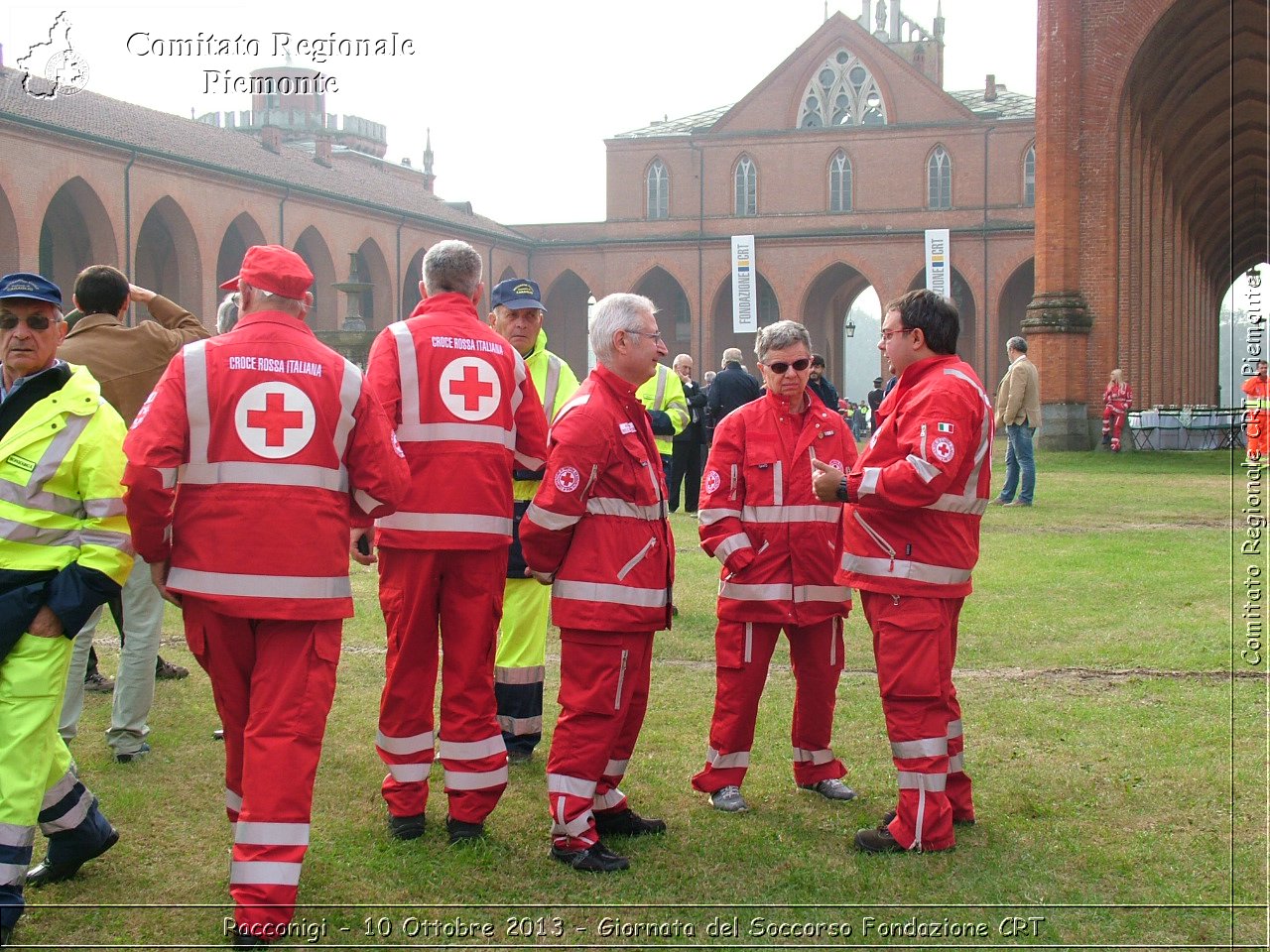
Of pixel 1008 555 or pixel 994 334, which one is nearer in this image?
pixel 1008 555

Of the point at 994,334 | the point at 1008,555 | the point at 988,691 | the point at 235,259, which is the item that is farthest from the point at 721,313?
the point at 988,691

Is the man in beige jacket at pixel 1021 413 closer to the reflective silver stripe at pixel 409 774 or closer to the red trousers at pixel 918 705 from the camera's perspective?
the red trousers at pixel 918 705

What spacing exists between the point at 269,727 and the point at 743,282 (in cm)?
5521

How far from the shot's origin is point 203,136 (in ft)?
149

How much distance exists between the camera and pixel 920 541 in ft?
16.5

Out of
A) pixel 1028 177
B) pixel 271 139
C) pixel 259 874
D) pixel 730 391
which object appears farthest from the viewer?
pixel 1028 177

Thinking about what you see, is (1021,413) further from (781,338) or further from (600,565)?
(600,565)

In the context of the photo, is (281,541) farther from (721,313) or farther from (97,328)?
(721,313)

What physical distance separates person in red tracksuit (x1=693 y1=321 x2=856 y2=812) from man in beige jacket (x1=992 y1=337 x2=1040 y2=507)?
38.2ft

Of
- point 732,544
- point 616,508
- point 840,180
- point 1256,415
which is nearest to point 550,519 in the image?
point 616,508

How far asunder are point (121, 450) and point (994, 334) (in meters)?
53.7

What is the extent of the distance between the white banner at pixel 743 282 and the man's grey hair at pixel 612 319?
52.7m

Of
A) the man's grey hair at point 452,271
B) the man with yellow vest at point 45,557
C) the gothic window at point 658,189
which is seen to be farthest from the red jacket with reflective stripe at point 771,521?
the gothic window at point 658,189

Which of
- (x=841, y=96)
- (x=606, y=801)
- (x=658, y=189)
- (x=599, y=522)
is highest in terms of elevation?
(x=841, y=96)
